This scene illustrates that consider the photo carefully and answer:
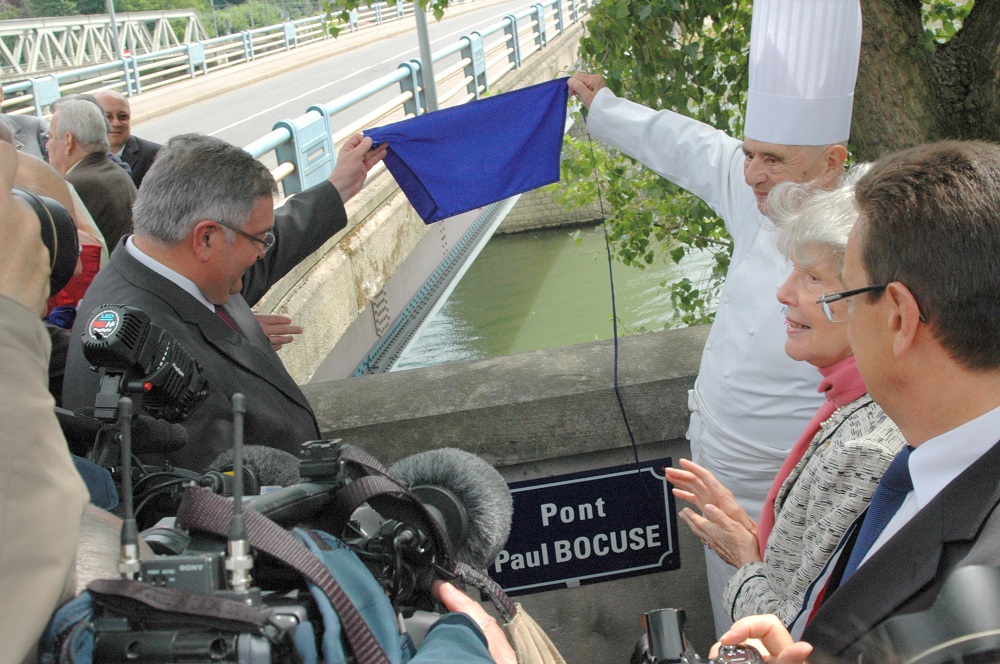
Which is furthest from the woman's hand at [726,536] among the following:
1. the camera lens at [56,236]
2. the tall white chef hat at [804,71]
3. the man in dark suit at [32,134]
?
the man in dark suit at [32,134]

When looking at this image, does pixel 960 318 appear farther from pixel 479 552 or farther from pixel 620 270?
pixel 620 270

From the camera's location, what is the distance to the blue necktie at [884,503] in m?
1.49

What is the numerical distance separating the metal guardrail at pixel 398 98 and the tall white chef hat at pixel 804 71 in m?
2.65

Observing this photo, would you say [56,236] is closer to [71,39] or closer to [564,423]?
[564,423]

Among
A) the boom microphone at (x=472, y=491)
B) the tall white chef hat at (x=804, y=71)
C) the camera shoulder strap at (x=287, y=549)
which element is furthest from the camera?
the tall white chef hat at (x=804, y=71)

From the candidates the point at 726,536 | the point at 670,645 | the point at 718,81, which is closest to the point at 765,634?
the point at 670,645

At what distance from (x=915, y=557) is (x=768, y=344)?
1285 mm

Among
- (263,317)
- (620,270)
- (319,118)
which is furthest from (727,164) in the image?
(620,270)

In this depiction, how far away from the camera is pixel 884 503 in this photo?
1521 millimetres

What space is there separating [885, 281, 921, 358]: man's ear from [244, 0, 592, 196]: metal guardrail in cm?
382

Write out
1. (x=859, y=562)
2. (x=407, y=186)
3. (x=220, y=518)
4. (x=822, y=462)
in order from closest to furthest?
(x=220, y=518) → (x=859, y=562) → (x=822, y=462) → (x=407, y=186)

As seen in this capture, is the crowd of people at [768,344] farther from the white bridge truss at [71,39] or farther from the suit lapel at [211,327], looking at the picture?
the white bridge truss at [71,39]

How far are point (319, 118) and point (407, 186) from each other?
269cm

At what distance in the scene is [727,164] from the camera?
3.04m
